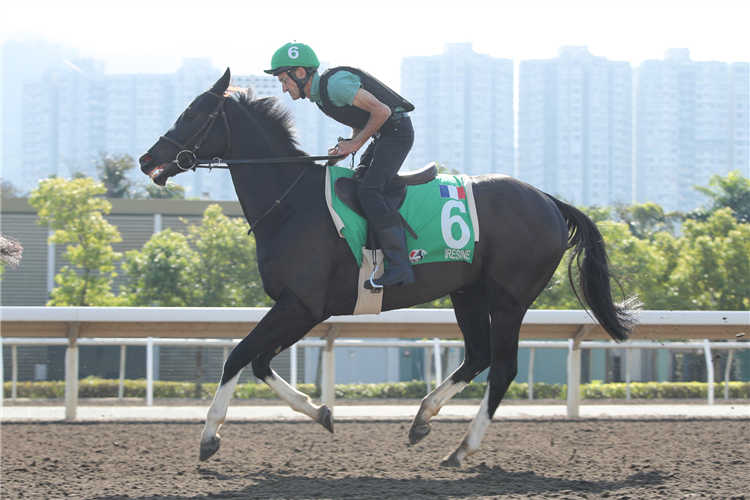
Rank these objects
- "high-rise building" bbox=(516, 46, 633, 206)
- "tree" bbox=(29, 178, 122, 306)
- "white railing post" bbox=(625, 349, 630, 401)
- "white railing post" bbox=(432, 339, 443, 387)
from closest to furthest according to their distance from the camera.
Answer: "white railing post" bbox=(432, 339, 443, 387), "white railing post" bbox=(625, 349, 630, 401), "tree" bbox=(29, 178, 122, 306), "high-rise building" bbox=(516, 46, 633, 206)

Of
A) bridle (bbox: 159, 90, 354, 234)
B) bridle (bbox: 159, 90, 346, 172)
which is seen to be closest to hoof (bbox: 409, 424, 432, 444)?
bridle (bbox: 159, 90, 354, 234)

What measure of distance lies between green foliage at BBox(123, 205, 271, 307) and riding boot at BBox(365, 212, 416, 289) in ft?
42.1

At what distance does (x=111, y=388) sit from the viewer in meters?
8.74

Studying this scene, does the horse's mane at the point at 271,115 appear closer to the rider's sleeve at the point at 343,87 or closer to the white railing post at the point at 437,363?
the rider's sleeve at the point at 343,87

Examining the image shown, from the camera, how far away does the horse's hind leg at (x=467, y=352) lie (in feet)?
16.2

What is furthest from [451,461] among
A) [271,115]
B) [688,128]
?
[688,128]

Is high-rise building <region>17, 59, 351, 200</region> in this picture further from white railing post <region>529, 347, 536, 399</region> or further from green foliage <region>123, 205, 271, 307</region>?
white railing post <region>529, 347, 536, 399</region>

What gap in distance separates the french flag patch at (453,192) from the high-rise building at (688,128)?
152896 mm

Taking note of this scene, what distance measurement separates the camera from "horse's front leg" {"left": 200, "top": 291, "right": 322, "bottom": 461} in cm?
423

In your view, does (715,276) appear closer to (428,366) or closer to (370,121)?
(428,366)

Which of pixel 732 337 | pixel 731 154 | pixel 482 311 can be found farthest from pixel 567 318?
pixel 731 154

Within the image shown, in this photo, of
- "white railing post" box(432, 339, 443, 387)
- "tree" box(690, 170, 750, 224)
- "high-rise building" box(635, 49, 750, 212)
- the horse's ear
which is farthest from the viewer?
"high-rise building" box(635, 49, 750, 212)

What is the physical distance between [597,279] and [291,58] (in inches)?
Result: 110

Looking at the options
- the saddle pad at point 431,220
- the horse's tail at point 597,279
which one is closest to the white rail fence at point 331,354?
the horse's tail at point 597,279
